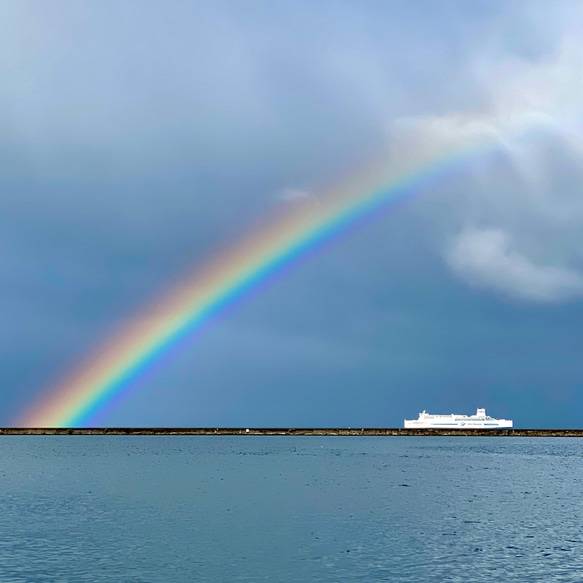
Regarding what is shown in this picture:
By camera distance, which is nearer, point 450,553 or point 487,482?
point 450,553

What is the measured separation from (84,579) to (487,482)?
47609 millimetres

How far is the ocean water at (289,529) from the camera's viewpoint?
27594 mm

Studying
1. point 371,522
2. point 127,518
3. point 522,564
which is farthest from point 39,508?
point 522,564

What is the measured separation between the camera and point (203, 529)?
123 feet

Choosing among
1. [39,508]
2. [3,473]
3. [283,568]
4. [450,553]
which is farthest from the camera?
[3,473]

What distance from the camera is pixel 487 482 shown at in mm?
65938

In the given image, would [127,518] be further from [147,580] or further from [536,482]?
[536,482]

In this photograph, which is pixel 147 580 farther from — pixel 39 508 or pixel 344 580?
pixel 39 508

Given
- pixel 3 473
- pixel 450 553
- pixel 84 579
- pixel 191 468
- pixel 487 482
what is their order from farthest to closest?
pixel 191 468 → pixel 3 473 → pixel 487 482 → pixel 450 553 → pixel 84 579

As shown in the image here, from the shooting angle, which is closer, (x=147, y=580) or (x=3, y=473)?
(x=147, y=580)

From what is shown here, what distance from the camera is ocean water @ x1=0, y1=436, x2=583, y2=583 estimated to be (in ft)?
90.5

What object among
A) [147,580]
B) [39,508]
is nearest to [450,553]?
[147,580]

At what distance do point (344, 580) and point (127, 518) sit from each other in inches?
753

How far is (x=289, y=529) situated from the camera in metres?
37.2
